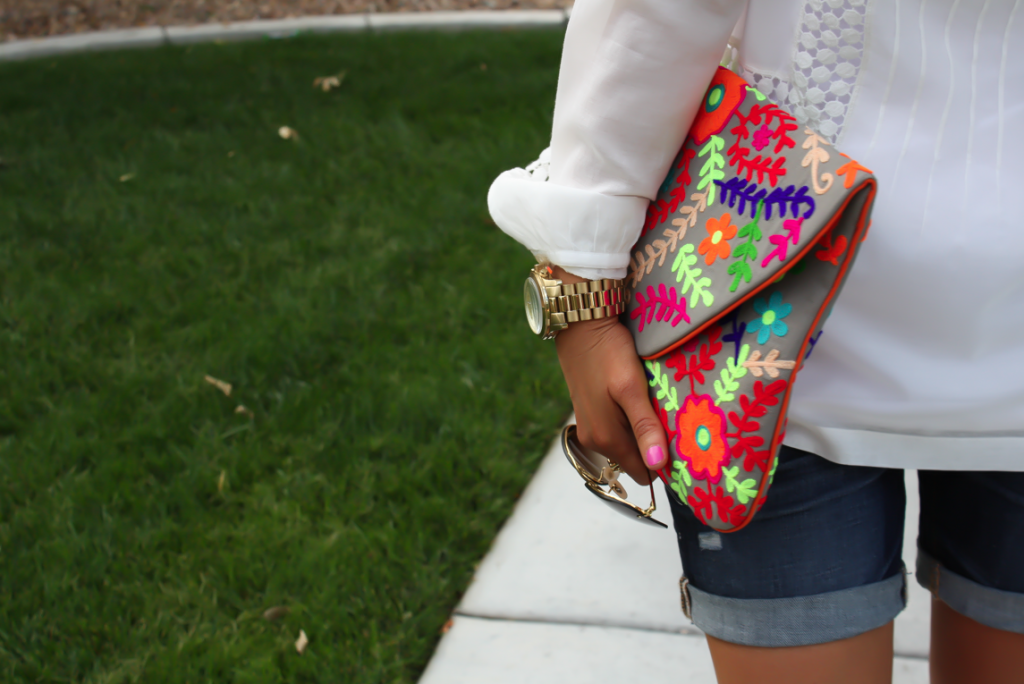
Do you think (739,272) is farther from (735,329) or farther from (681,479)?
(681,479)

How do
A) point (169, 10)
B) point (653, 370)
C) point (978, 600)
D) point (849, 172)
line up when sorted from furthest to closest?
point (169, 10) < point (978, 600) < point (653, 370) < point (849, 172)

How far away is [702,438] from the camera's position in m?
0.85

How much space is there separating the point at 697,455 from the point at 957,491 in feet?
1.31

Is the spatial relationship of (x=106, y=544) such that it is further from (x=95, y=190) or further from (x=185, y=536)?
(x=95, y=190)

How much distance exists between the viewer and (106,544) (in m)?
2.07

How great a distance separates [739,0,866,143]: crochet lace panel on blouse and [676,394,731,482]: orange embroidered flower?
312mm

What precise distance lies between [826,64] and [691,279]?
0.85ft

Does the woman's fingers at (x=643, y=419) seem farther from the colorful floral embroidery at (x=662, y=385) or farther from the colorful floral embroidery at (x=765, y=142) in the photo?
the colorful floral embroidery at (x=765, y=142)

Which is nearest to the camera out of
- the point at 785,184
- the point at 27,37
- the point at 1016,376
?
the point at 785,184

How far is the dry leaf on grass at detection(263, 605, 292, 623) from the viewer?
1.90m

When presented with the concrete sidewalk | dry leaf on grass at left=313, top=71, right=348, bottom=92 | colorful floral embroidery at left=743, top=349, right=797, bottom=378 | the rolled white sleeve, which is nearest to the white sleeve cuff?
the rolled white sleeve

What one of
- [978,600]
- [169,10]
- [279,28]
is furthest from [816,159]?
[169,10]

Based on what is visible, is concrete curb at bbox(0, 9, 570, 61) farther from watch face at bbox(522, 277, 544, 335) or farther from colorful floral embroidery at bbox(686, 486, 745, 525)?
colorful floral embroidery at bbox(686, 486, 745, 525)

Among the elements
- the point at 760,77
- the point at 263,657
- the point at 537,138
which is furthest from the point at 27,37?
the point at 760,77
